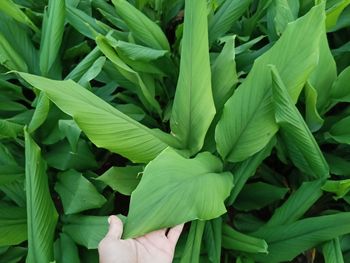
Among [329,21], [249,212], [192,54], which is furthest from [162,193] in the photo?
[329,21]

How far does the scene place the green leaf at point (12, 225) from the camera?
0.87m

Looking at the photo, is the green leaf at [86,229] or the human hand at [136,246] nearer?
the human hand at [136,246]

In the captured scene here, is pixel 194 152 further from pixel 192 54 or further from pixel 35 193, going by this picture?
pixel 35 193

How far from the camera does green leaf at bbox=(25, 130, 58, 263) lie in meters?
0.78

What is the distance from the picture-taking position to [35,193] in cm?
78

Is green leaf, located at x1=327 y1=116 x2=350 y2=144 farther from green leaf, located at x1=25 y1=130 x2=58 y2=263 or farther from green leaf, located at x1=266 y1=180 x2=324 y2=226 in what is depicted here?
green leaf, located at x1=25 y1=130 x2=58 y2=263

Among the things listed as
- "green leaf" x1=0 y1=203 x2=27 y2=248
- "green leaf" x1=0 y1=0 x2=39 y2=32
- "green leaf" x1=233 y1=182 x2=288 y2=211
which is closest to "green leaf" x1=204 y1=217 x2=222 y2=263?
"green leaf" x1=233 y1=182 x2=288 y2=211

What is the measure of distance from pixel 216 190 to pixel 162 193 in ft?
0.32

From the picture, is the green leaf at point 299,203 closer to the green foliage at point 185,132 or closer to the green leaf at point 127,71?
the green foliage at point 185,132

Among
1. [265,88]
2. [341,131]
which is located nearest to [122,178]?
[265,88]

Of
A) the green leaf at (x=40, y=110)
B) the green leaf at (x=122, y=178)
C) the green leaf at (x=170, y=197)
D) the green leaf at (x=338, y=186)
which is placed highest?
the green leaf at (x=40, y=110)

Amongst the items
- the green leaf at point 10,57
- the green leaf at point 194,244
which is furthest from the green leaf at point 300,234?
the green leaf at point 10,57

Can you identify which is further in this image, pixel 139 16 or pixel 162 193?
→ pixel 139 16

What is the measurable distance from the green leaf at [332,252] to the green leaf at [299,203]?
2.6 inches
